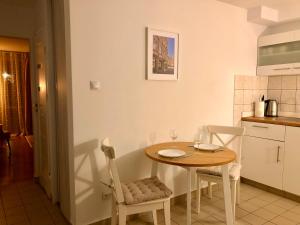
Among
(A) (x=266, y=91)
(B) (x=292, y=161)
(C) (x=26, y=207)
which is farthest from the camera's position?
(A) (x=266, y=91)

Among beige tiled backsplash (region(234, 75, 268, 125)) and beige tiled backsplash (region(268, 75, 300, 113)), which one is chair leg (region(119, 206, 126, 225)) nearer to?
beige tiled backsplash (region(234, 75, 268, 125))

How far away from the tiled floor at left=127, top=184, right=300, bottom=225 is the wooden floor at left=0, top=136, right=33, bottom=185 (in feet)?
6.99

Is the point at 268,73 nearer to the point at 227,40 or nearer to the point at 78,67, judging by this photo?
the point at 227,40

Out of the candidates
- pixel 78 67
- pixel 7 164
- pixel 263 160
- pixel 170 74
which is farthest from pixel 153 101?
pixel 7 164

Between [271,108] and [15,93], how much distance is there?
254 inches

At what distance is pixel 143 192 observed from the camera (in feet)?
5.99

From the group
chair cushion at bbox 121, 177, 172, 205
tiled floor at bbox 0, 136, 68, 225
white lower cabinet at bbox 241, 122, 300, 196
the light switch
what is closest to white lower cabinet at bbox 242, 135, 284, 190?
white lower cabinet at bbox 241, 122, 300, 196

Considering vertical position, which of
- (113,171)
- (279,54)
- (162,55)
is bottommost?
(113,171)

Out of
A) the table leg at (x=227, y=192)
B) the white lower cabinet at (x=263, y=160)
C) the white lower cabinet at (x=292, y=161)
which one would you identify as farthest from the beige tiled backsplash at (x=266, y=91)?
the table leg at (x=227, y=192)

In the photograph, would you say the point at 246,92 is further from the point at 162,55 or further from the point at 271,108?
the point at 162,55

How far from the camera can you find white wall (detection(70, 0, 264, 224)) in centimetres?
200

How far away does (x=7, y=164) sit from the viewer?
4.12 meters

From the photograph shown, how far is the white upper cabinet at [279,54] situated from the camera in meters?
2.96

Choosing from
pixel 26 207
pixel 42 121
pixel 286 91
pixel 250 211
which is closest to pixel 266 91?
pixel 286 91
